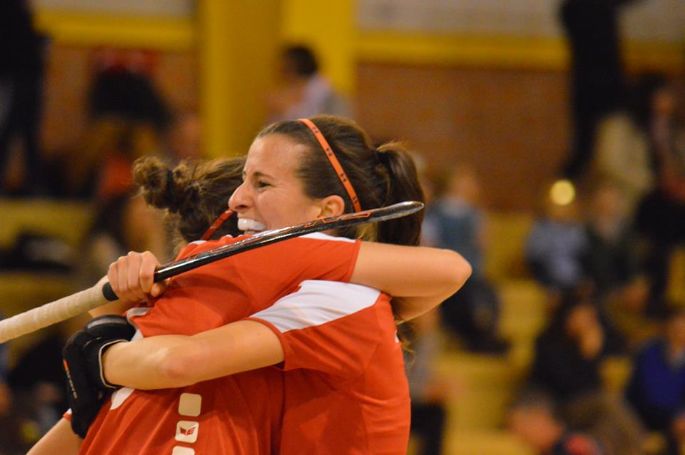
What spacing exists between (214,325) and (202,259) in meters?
0.10

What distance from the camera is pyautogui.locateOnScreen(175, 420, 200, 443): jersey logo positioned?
6.52 ft

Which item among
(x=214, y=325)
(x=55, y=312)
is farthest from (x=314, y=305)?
(x=55, y=312)

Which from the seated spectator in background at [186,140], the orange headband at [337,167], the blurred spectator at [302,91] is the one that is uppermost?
the orange headband at [337,167]

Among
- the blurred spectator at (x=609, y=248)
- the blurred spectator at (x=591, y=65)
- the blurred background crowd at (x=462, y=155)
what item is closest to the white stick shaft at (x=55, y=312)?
the blurred background crowd at (x=462, y=155)

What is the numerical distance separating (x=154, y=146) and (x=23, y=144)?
42.6 inches

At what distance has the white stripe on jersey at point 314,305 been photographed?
1.95m

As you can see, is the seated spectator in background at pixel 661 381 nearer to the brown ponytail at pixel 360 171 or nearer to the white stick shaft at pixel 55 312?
the brown ponytail at pixel 360 171

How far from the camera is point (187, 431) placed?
1991 millimetres

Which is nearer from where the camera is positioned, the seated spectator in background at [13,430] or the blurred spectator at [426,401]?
the seated spectator in background at [13,430]

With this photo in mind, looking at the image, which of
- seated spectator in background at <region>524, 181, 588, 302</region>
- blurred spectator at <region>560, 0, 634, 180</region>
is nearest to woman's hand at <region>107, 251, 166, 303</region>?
seated spectator in background at <region>524, 181, 588, 302</region>

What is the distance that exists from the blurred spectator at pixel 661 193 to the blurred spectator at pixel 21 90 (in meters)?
3.44

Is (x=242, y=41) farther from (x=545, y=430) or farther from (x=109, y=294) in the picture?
(x=109, y=294)

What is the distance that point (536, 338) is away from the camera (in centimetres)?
625

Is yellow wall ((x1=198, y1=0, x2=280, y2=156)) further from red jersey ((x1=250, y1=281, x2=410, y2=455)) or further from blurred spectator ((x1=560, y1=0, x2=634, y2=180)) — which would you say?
red jersey ((x1=250, y1=281, x2=410, y2=455))
